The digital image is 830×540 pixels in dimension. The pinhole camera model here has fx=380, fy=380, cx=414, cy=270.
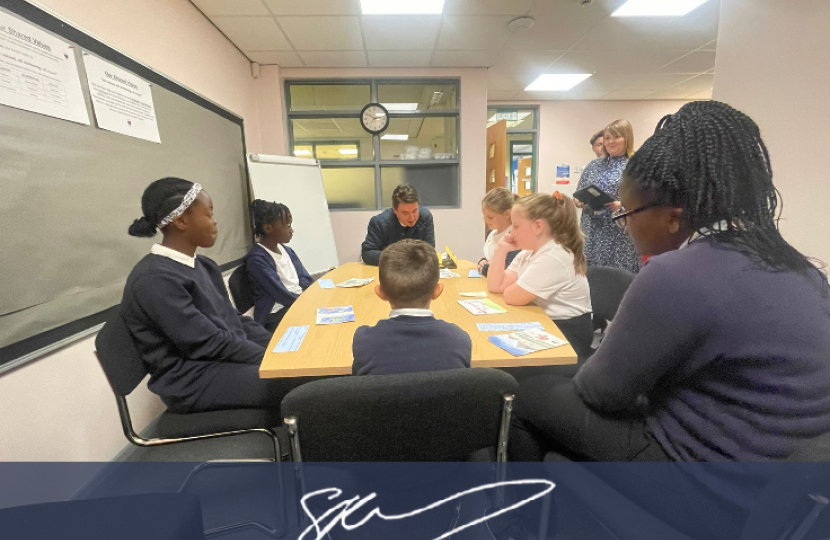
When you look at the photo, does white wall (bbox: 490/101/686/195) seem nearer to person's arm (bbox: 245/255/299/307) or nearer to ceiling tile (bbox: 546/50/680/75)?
ceiling tile (bbox: 546/50/680/75)

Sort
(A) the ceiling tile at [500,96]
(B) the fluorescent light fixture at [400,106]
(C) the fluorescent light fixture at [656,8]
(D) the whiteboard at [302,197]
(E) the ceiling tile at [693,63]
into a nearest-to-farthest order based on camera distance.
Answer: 1. (C) the fluorescent light fixture at [656,8]
2. (D) the whiteboard at [302,197]
3. (E) the ceiling tile at [693,63]
4. (B) the fluorescent light fixture at [400,106]
5. (A) the ceiling tile at [500,96]

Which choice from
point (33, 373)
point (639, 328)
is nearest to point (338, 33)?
point (33, 373)

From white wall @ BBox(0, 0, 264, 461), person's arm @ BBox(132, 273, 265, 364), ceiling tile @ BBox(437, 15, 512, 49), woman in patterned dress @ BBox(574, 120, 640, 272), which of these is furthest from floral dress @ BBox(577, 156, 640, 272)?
white wall @ BBox(0, 0, 264, 461)

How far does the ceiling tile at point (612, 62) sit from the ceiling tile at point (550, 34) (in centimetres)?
35

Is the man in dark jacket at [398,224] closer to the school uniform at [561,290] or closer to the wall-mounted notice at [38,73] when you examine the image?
the school uniform at [561,290]

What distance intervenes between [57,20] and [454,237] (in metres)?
3.65

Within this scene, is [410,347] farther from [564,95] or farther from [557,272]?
[564,95]

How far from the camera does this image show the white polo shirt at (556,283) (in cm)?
165

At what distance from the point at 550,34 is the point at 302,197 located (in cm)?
275

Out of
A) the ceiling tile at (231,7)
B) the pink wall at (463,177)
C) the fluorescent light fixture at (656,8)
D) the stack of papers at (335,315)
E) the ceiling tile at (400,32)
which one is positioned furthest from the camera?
the pink wall at (463,177)

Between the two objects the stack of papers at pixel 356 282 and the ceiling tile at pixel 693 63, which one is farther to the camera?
the ceiling tile at pixel 693 63

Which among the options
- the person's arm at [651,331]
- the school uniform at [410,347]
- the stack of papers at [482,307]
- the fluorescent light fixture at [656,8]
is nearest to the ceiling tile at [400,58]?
the fluorescent light fixture at [656,8]

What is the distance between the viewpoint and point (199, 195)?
152 cm

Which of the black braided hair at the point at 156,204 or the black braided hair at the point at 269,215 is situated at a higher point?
the black braided hair at the point at 156,204
